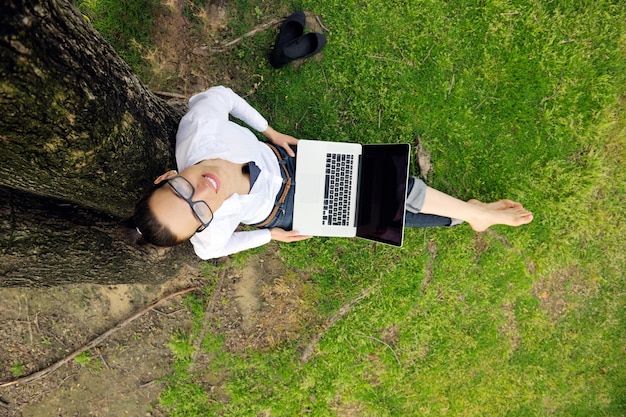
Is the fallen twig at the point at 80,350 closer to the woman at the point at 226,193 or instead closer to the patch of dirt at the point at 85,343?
the patch of dirt at the point at 85,343

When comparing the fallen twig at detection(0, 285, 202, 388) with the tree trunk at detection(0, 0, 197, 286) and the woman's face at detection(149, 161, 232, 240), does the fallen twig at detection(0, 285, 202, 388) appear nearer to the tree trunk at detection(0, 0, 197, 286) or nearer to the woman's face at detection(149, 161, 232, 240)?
the tree trunk at detection(0, 0, 197, 286)

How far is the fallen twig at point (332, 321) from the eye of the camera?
4188mm

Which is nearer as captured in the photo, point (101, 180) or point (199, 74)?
point (101, 180)

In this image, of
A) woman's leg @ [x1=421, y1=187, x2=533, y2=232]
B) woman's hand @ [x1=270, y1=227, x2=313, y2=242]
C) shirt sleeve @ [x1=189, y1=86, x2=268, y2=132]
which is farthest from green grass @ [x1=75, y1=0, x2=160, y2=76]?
woman's leg @ [x1=421, y1=187, x2=533, y2=232]

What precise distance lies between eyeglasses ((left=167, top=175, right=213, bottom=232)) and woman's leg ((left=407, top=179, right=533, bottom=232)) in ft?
6.13

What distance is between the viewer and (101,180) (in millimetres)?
2373

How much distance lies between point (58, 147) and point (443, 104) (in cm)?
343

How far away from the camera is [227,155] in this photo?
8.41 ft

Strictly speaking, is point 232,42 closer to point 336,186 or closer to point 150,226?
point 336,186

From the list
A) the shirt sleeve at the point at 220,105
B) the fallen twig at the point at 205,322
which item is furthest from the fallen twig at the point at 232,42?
the fallen twig at the point at 205,322

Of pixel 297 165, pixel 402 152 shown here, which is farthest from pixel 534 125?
pixel 297 165

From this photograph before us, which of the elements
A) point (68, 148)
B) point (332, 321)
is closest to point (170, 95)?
point (68, 148)

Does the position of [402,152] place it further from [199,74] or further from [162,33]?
[162,33]

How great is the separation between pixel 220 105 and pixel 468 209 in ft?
7.89
